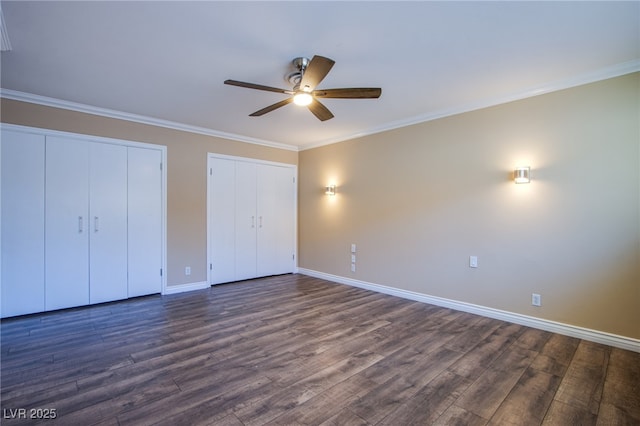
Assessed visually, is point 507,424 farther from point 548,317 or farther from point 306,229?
point 306,229

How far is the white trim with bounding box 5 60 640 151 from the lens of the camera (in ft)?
9.23

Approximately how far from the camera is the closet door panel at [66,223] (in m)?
3.62

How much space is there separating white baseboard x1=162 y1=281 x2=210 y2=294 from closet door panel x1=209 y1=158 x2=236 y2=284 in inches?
6.5

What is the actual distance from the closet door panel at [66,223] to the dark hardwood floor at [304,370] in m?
0.30

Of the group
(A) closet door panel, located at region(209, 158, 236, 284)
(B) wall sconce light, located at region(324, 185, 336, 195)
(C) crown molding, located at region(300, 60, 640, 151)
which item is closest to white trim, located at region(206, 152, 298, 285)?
(A) closet door panel, located at region(209, 158, 236, 284)

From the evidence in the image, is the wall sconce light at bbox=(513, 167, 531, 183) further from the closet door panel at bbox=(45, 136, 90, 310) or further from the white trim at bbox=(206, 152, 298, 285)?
the closet door panel at bbox=(45, 136, 90, 310)

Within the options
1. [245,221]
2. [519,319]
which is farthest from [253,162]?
[519,319]

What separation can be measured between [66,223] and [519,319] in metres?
5.52

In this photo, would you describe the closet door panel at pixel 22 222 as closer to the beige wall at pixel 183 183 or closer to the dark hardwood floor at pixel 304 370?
the dark hardwood floor at pixel 304 370

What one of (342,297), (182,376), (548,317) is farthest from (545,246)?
(182,376)

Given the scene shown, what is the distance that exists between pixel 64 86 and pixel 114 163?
1.09 meters

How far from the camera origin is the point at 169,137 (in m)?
4.52

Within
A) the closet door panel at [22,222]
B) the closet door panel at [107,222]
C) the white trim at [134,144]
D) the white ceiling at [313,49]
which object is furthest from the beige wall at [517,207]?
the closet door panel at [22,222]

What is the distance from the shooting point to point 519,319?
10.9 ft
